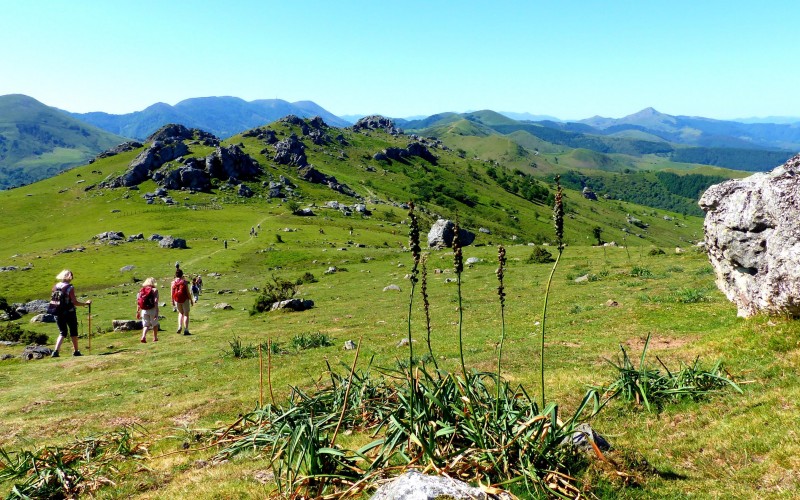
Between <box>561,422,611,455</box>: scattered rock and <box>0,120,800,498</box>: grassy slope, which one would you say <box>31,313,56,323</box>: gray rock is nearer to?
<box>0,120,800,498</box>: grassy slope

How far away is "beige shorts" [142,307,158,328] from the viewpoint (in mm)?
29094

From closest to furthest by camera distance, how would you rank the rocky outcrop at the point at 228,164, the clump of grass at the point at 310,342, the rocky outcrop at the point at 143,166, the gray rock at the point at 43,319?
the clump of grass at the point at 310,342 < the gray rock at the point at 43,319 < the rocky outcrop at the point at 228,164 < the rocky outcrop at the point at 143,166

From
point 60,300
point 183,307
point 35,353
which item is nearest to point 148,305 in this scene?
point 183,307

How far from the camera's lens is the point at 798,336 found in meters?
12.8

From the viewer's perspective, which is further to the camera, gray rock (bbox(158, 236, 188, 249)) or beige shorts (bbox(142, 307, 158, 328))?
gray rock (bbox(158, 236, 188, 249))

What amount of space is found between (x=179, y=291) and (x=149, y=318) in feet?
8.16

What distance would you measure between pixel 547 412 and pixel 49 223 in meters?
182

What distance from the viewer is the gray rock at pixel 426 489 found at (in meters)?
5.86

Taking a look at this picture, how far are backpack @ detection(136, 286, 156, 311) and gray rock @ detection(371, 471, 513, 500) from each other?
2663 cm

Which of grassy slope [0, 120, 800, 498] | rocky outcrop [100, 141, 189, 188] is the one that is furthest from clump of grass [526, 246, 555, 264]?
rocky outcrop [100, 141, 189, 188]

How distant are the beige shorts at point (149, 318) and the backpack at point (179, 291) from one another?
1495 millimetres

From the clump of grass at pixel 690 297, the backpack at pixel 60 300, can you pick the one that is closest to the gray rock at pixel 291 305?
the backpack at pixel 60 300

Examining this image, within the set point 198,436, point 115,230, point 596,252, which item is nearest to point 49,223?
point 115,230

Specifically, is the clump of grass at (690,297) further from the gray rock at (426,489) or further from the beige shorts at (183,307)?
the beige shorts at (183,307)
